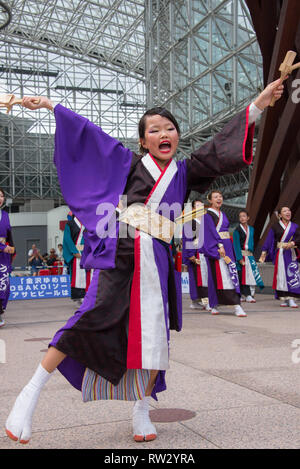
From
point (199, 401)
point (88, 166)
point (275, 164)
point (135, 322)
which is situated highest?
point (275, 164)

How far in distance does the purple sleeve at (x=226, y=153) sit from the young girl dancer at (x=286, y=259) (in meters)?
6.72

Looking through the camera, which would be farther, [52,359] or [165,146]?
[165,146]

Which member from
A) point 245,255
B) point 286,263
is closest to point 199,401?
point 286,263

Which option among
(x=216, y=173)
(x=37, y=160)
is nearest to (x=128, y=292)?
(x=216, y=173)

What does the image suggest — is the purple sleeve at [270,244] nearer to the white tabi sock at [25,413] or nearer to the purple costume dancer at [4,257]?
the purple costume dancer at [4,257]

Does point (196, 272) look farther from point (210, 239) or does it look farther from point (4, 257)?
point (4, 257)

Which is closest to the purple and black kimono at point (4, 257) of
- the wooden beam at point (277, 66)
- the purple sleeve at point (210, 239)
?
the purple sleeve at point (210, 239)

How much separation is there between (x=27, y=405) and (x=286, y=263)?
24.7 ft

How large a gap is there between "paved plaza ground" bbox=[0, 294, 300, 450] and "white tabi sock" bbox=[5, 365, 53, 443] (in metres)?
0.11

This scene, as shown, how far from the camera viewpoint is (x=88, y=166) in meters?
2.72

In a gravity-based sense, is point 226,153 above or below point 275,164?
below

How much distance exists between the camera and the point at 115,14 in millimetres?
36719

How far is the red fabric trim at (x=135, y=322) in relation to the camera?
2.41 meters

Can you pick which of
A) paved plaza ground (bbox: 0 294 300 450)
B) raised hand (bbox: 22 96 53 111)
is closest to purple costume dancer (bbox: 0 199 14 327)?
paved plaza ground (bbox: 0 294 300 450)
